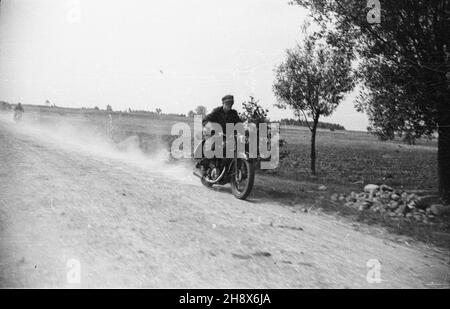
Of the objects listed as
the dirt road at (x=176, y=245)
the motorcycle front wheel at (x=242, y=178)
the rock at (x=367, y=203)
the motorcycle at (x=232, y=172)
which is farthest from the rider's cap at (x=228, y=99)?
the rock at (x=367, y=203)

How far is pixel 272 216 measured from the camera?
6.73 meters

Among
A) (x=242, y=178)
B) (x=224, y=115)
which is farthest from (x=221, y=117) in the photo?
(x=242, y=178)

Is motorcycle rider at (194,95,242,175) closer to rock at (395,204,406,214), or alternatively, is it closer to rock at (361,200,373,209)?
rock at (361,200,373,209)

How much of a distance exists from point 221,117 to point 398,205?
5.56m

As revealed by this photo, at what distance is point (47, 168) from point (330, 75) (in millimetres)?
15386

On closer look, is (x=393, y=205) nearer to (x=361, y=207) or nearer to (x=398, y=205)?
(x=398, y=205)

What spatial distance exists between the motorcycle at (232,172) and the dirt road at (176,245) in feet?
1.84

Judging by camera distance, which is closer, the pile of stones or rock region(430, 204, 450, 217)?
the pile of stones

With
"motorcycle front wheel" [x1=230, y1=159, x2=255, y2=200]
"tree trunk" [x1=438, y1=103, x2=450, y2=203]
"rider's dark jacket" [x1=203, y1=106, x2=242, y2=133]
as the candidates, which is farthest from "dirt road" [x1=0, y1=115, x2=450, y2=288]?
"tree trunk" [x1=438, y1=103, x2=450, y2=203]

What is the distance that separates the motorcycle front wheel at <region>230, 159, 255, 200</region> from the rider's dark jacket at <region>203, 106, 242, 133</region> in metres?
1.18

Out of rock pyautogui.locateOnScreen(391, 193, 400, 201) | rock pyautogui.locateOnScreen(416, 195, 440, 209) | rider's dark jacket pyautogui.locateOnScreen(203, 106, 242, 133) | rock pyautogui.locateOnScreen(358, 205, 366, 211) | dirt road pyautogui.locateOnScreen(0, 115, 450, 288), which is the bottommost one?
rock pyautogui.locateOnScreen(416, 195, 440, 209)

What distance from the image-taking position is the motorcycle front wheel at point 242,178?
7902 mm

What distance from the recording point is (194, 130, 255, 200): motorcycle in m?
8.00

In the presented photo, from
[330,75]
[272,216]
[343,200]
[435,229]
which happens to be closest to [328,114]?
[330,75]
